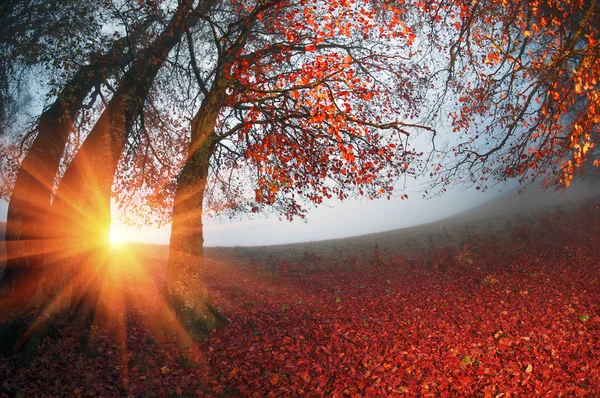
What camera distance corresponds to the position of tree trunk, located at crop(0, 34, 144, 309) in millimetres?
9797

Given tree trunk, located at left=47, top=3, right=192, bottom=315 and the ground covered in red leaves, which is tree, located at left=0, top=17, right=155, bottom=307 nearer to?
tree trunk, located at left=47, top=3, right=192, bottom=315

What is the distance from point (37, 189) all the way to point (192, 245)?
206 inches

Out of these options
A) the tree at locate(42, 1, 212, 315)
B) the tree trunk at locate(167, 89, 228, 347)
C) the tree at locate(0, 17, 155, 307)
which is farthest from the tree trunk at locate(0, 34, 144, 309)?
the tree trunk at locate(167, 89, 228, 347)

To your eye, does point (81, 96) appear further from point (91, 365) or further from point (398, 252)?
point (398, 252)

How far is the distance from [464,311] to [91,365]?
9.00m

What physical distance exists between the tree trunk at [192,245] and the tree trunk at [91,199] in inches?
85.4

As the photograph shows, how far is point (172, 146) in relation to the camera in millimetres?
16031

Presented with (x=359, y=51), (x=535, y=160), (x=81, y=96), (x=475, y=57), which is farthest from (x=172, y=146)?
(x=535, y=160)

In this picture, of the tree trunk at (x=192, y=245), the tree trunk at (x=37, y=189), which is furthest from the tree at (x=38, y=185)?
the tree trunk at (x=192, y=245)

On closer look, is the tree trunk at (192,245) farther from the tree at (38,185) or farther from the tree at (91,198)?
the tree at (38,185)

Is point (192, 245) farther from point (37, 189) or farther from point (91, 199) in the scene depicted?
point (37, 189)

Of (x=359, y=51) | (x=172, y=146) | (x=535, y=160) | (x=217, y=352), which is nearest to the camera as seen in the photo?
(x=217, y=352)

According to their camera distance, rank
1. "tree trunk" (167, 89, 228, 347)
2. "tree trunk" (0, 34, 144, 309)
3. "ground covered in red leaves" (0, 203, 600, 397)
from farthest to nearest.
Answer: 1. "tree trunk" (0, 34, 144, 309)
2. "tree trunk" (167, 89, 228, 347)
3. "ground covered in red leaves" (0, 203, 600, 397)

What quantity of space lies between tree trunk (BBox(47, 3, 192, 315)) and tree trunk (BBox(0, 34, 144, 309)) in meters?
0.87
